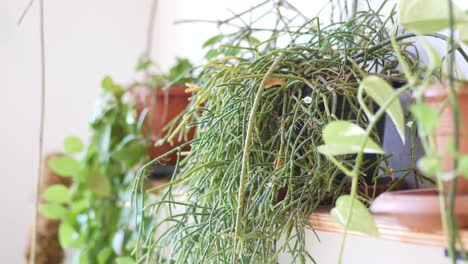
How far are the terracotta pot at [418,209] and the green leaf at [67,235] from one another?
3.06ft

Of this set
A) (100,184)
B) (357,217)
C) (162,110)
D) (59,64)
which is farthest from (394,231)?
(59,64)

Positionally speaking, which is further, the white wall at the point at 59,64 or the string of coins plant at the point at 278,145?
the white wall at the point at 59,64

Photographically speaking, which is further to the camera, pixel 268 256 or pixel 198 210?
pixel 198 210

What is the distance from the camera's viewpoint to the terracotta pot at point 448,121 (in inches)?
17.2

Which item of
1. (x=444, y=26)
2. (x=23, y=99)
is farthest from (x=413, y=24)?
(x=23, y=99)

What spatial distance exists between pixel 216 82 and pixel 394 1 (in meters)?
0.28

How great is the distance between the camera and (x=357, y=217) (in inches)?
20.6

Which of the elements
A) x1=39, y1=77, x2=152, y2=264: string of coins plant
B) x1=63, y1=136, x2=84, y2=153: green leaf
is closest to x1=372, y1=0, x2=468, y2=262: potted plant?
x1=39, y1=77, x2=152, y2=264: string of coins plant

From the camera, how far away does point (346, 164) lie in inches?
→ 26.5

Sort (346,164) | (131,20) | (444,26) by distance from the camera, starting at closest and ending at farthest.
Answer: (444,26)
(346,164)
(131,20)

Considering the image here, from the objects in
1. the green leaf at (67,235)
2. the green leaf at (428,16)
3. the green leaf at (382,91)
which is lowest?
the green leaf at (67,235)

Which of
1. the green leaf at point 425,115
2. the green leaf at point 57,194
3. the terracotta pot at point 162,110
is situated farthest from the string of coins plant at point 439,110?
the green leaf at point 57,194

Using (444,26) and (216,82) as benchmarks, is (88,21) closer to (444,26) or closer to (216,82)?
(216,82)

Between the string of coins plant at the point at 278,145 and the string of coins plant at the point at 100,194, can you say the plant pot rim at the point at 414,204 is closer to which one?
the string of coins plant at the point at 278,145
